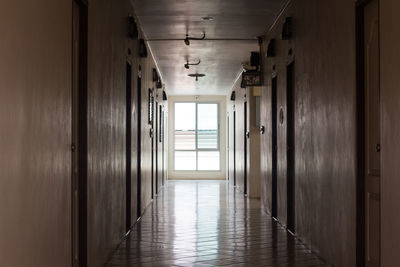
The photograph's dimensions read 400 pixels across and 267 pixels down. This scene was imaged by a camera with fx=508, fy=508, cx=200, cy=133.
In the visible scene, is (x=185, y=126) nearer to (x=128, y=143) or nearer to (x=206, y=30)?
(x=206, y=30)

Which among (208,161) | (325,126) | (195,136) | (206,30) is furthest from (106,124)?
(208,161)

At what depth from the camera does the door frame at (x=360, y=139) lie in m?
3.80

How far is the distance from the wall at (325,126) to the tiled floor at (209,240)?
348 mm

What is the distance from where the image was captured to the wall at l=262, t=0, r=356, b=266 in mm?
4008

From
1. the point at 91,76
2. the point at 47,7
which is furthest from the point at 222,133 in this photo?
the point at 47,7

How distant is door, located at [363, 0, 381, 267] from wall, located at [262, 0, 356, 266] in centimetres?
12

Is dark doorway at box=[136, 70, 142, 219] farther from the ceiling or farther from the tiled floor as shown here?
the ceiling

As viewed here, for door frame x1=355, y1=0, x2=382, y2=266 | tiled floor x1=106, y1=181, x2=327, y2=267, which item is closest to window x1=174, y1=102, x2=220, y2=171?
tiled floor x1=106, y1=181, x2=327, y2=267

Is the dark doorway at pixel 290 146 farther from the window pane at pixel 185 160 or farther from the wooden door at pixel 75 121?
the window pane at pixel 185 160

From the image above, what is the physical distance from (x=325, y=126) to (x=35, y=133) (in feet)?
9.57

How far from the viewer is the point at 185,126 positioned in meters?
18.6

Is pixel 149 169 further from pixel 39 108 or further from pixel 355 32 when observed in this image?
pixel 39 108

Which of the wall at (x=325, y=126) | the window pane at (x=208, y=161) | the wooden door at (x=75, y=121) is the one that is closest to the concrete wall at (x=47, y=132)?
the wooden door at (x=75, y=121)

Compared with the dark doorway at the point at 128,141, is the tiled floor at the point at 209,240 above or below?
below
